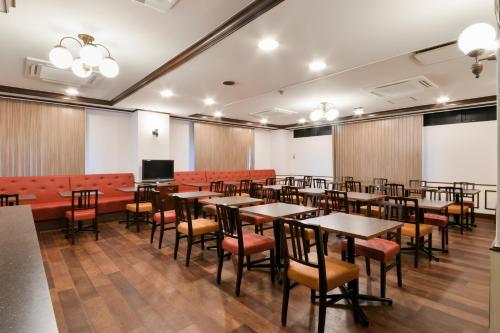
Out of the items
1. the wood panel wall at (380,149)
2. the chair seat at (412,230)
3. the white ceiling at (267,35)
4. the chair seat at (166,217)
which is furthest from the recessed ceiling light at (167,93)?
the wood panel wall at (380,149)

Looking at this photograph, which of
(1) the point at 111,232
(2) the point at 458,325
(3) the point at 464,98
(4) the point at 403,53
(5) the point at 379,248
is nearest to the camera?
(2) the point at 458,325

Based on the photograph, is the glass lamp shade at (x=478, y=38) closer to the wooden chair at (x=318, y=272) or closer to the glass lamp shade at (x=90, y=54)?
the wooden chair at (x=318, y=272)

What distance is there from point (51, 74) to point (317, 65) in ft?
13.7

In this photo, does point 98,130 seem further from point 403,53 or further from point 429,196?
point 429,196

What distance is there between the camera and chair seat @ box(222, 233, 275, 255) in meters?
2.78

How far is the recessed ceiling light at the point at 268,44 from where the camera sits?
2.93m

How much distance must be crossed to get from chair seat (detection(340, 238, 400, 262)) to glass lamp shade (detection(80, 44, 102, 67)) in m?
3.13

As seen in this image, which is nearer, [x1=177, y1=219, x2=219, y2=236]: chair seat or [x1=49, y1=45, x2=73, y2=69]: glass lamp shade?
[x1=49, y1=45, x2=73, y2=69]: glass lamp shade

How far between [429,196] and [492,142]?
180 centimetres

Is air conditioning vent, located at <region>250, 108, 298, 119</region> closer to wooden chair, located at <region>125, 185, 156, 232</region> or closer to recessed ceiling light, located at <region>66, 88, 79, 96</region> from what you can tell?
wooden chair, located at <region>125, 185, 156, 232</region>

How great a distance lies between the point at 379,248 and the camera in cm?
262

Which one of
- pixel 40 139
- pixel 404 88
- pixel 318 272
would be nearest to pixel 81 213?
pixel 40 139

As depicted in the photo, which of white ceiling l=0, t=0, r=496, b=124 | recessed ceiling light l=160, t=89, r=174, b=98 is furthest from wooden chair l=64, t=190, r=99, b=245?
recessed ceiling light l=160, t=89, r=174, b=98

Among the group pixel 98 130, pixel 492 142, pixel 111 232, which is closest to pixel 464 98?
pixel 492 142
